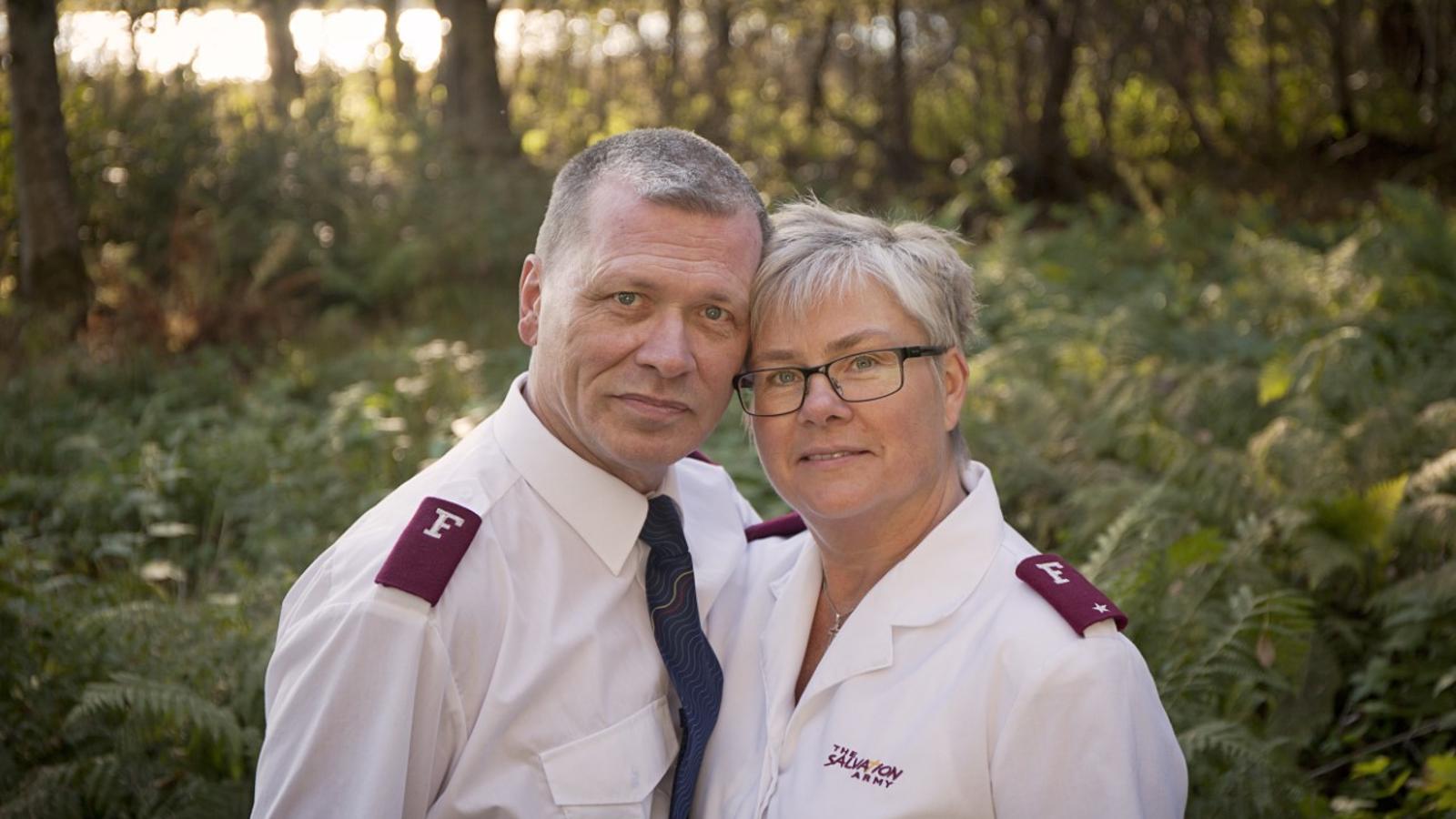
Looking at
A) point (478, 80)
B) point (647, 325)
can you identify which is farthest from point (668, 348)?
point (478, 80)

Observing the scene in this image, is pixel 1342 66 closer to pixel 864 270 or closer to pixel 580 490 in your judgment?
pixel 864 270

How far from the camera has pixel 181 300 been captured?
9.05 meters

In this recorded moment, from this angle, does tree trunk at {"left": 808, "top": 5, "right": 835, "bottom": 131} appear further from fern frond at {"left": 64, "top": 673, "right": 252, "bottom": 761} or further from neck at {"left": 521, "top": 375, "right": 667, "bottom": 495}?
neck at {"left": 521, "top": 375, "right": 667, "bottom": 495}

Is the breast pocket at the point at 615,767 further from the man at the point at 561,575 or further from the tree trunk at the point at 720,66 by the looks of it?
the tree trunk at the point at 720,66

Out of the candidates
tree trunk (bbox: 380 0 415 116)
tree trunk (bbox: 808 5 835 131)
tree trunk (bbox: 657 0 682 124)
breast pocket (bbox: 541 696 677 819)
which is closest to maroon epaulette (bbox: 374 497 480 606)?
breast pocket (bbox: 541 696 677 819)

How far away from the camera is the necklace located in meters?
2.86

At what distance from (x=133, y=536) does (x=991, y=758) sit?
3.93 meters

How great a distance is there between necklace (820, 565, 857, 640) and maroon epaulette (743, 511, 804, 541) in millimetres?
401

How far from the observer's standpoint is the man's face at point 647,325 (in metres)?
Answer: 2.65

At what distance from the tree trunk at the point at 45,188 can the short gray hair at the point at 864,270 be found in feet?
25.5

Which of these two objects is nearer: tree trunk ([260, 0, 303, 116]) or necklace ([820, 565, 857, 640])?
necklace ([820, 565, 857, 640])

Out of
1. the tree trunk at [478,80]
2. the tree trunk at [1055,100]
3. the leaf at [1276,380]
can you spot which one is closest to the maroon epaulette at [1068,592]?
the leaf at [1276,380]

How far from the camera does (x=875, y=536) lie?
2.77 metres

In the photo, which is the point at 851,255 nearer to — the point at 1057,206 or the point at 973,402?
the point at 973,402
